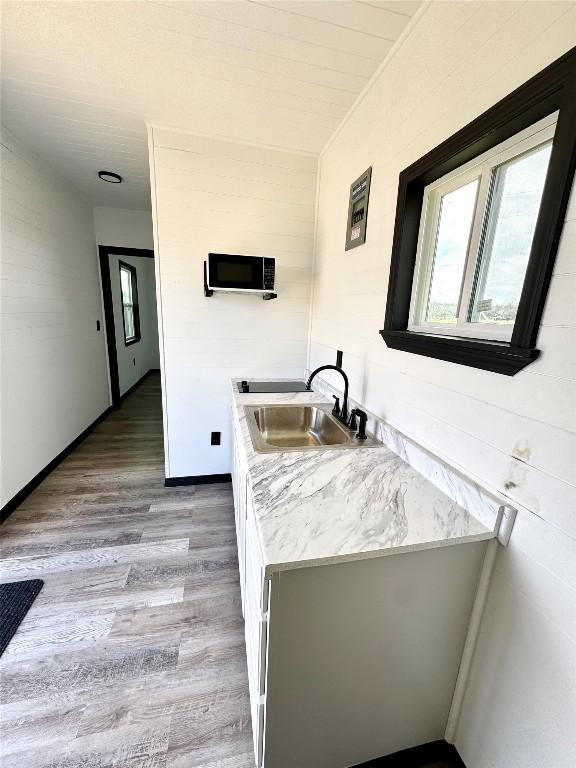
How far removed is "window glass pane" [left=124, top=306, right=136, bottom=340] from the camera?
16.6 feet

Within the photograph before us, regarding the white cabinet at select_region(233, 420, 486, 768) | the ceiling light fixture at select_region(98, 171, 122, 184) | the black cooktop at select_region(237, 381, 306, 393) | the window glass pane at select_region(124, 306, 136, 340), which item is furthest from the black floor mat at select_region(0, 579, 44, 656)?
the window glass pane at select_region(124, 306, 136, 340)

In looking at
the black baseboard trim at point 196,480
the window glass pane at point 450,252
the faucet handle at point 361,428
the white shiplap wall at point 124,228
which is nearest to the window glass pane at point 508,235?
the window glass pane at point 450,252

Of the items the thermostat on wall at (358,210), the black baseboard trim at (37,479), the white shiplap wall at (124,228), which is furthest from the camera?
the white shiplap wall at (124,228)

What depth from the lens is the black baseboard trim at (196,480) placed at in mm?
2584

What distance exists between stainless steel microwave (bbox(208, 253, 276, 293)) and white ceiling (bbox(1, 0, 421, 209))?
0.80 metres

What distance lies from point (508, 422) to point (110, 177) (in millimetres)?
3552

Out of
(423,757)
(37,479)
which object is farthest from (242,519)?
(37,479)

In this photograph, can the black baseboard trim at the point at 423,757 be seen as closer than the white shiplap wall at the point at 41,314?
Yes

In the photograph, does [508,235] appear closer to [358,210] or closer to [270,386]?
[358,210]

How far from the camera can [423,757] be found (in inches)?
41.1

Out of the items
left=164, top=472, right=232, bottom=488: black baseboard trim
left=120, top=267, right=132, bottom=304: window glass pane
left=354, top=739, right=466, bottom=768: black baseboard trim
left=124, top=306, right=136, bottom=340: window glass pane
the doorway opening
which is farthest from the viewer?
left=124, top=306, right=136, bottom=340: window glass pane

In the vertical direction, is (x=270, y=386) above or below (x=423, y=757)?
above

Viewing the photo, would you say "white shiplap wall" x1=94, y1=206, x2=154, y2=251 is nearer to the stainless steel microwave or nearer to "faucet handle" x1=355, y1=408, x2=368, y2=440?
the stainless steel microwave

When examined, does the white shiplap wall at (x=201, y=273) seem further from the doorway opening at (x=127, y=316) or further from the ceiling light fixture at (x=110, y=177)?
the doorway opening at (x=127, y=316)
